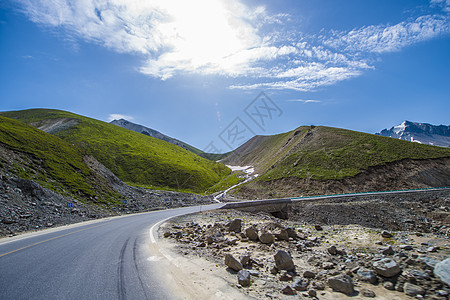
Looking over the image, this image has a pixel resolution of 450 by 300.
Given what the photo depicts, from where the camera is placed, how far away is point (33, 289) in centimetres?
604

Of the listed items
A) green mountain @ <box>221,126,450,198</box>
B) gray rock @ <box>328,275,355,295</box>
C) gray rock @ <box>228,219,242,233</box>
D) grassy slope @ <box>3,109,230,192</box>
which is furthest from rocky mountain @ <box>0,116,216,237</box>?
green mountain @ <box>221,126,450,198</box>

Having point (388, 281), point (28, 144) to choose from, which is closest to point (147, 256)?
point (388, 281)

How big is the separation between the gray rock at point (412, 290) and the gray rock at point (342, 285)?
1.36 metres

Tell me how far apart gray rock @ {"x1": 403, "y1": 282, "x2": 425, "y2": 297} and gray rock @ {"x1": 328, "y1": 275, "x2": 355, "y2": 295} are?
1359 mm

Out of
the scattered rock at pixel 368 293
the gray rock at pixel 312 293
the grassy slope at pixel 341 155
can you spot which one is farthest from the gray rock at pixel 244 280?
the grassy slope at pixel 341 155

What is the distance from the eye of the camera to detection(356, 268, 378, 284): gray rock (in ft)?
21.2

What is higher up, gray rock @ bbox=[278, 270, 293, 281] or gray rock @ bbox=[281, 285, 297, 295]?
gray rock @ bbox=[281, 285, 297, 295]

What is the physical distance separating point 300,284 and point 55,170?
41.5 m

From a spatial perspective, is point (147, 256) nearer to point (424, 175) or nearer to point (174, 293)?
point (174, 293)

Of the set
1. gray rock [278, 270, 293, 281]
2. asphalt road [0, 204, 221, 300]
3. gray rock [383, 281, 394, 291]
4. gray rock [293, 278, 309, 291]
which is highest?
gray rock [383, 281, 394, 291]

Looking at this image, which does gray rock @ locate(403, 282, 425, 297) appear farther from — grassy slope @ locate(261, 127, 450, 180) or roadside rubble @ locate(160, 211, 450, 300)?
grassy slope @ locate(261, 127, 450, 180)

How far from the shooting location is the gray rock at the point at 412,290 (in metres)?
5.68

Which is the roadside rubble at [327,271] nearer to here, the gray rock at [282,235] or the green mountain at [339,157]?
the gray rock at [282,235]

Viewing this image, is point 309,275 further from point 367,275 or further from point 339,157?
point 339,157
